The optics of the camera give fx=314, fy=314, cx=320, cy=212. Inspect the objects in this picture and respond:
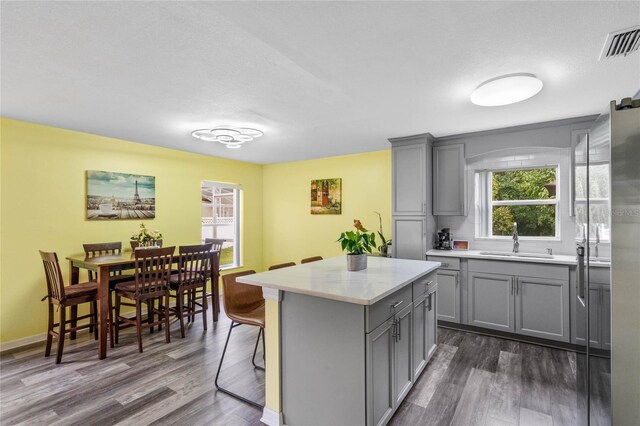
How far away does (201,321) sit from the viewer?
4062 mm

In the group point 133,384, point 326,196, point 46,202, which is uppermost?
point 326,196

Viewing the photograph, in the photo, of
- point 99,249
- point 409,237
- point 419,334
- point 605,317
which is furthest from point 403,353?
point 99,249

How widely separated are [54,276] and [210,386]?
6.09 feet

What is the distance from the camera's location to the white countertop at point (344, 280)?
175cm

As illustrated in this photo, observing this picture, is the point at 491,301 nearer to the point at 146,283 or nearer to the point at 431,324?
the point at 431,324

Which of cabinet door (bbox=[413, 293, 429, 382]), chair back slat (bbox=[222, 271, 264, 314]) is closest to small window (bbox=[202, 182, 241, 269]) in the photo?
chair back slat (bbox=[222, 271, 264, 314])

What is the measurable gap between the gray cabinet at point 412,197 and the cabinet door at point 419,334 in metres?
1.35

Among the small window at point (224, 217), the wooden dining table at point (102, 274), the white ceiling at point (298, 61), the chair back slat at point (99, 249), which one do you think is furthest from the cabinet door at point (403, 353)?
the small window at point (224, 217)

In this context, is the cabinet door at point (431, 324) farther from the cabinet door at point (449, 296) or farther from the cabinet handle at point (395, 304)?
the cabinet door at point (449, 296)

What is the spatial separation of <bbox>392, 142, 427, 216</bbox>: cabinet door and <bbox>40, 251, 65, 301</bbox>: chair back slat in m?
3.61

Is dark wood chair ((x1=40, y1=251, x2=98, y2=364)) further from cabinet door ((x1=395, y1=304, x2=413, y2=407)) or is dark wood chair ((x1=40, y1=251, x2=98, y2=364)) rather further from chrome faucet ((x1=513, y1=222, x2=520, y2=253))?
chrome faucet ((x1=513, y1=222, x2=520, y2=253))

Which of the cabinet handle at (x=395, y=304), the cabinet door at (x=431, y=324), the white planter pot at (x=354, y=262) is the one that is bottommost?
the cabinet door at (x=431, y=324)

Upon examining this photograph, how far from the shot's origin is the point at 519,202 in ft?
12.7

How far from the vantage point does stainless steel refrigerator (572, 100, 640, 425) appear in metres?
1.22
